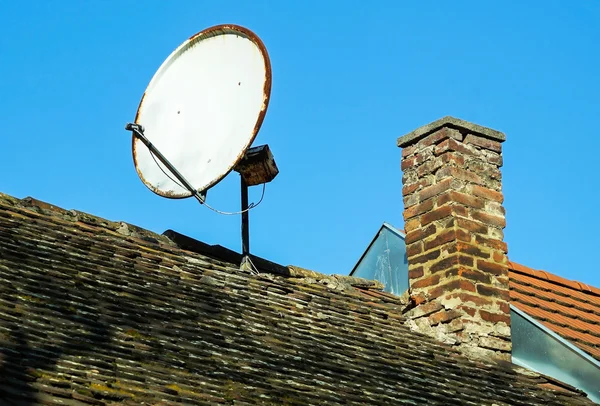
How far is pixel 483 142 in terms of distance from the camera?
9969 mm

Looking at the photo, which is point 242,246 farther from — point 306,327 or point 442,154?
point 442,154

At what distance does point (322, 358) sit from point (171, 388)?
1789 millimetres

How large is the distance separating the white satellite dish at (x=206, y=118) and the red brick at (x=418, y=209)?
1.40m

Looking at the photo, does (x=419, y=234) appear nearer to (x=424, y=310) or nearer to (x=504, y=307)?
(x=424, y=310)

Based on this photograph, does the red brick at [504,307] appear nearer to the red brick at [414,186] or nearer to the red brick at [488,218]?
the red brick at [488,218]

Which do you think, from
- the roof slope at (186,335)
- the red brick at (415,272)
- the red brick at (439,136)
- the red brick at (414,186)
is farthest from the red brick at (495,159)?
the roof slope at (186,335)

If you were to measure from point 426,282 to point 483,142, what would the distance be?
1.48 metres

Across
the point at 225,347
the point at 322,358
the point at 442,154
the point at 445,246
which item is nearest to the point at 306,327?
the point at 322,358

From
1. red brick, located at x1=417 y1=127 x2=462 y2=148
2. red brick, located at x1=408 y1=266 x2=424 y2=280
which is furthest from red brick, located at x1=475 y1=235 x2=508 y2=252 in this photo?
red brick, located at x1=417 y1=127 x2=462 y2=148

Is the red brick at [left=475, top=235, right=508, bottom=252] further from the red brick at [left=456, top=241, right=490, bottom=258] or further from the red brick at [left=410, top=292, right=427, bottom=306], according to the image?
the red brick at [left=410, top=292, right=427, bottom=306]

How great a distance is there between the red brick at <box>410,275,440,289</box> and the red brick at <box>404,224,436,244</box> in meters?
0.40

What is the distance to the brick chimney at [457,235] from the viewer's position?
30.1ft

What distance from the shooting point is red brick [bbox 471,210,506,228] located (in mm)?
9586

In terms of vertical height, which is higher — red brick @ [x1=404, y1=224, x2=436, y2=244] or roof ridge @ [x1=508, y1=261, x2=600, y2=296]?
roof ridge @ [x1=508, y1=261, x2=600, y2=296]
